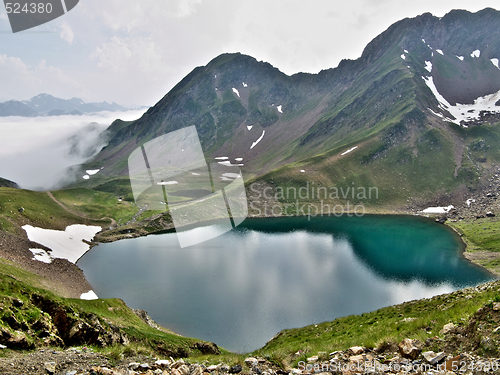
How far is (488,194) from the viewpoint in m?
104

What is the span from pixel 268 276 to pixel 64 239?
50353 millimetres

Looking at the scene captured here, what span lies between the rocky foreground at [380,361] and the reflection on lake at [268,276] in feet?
76.8

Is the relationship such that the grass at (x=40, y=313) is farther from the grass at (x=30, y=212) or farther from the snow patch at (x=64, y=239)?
the grass at (x=30, y=212)

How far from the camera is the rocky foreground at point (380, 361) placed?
8.53 meters

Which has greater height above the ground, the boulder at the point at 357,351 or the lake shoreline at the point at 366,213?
the boulder at the point at 357,351

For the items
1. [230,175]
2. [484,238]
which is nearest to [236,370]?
[484,238]

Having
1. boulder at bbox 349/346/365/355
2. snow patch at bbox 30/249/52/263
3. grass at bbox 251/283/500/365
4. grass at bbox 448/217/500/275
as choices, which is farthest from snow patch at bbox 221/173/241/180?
boulder at bbox 349/346/365/355

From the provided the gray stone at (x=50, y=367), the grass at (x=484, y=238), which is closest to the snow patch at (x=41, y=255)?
the gray stone at (x=50, y=367)

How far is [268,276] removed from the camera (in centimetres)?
4969

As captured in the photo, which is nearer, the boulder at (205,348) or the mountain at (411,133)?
the boulder at (205,348)

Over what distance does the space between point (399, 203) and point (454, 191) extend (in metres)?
24.3

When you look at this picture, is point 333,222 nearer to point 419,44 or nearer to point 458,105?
point 458,105

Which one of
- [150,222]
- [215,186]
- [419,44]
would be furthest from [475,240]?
[419,44]

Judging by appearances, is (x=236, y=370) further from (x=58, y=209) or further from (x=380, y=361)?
(x=58, y=209)
